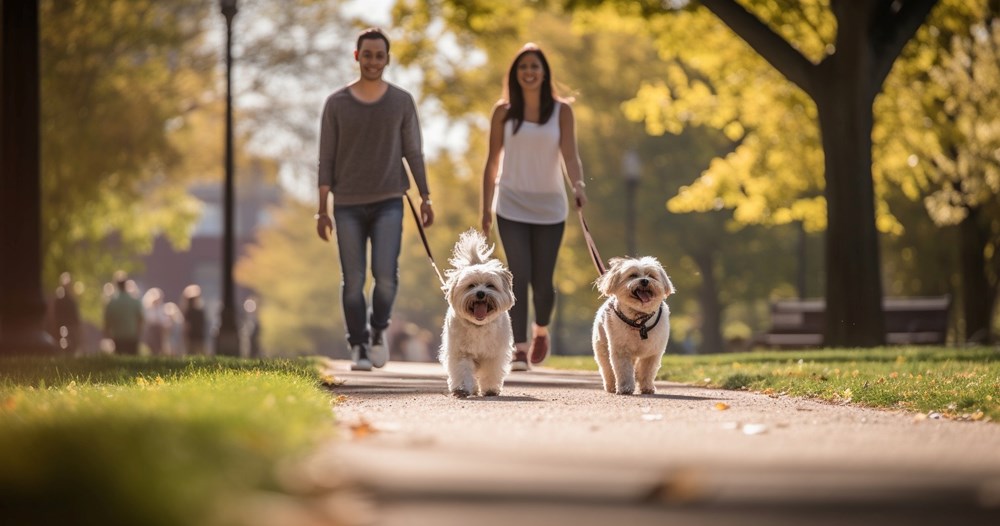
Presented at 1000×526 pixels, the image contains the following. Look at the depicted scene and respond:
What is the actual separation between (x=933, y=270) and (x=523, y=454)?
3251 cm

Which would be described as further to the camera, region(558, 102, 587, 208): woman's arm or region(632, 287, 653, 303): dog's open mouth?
region(558, 102, 587, 208): woman's arm

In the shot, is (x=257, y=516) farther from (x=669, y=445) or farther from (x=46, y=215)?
(x=46, y=215)

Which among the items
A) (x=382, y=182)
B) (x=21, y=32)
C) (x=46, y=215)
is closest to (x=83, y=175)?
(x=46, y=215)

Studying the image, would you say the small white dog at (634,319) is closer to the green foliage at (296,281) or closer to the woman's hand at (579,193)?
the woman's hand at (579,193)

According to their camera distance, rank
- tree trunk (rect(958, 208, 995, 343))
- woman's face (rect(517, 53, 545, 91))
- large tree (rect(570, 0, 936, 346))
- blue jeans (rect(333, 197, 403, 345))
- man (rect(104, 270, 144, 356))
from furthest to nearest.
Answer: tree trunk (rect(958, 208, 995, 343)) → man (rect(104, 270, 144, 356)) → large tree (rect(570, 0, 936, 346)) → blue jeans (rect(333, 197, 403, 345)) → woman's face (rect(517, 53, 545, 91))

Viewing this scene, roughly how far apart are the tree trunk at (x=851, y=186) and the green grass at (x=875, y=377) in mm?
2001

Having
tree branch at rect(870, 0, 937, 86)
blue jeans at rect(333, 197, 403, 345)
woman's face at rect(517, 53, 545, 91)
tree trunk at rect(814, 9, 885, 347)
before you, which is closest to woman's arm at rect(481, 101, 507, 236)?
woman's face at rect(517, 53, 545, 91)

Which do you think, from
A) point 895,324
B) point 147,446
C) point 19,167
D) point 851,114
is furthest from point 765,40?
point 147,446

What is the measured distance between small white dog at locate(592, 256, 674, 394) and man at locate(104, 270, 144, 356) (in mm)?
16153

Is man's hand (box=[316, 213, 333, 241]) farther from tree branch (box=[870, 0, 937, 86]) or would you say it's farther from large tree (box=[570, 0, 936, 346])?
tree branch (box=[870, 0, 937, 86])

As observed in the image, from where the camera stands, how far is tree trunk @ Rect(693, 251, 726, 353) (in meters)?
41.1

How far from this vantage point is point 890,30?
60.4ft

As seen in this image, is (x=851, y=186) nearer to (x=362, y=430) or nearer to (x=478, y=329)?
(x=478, y=329)

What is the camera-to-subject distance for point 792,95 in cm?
2261
